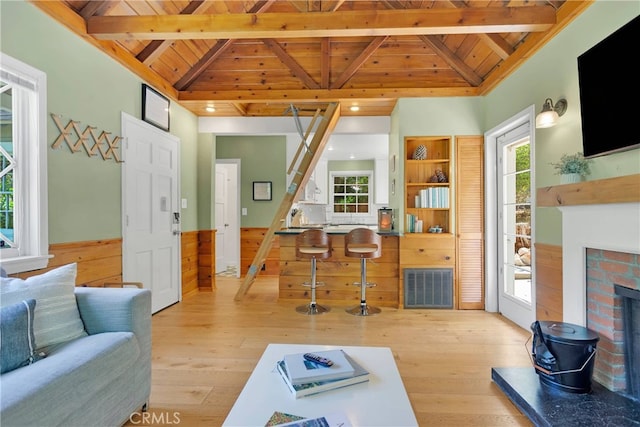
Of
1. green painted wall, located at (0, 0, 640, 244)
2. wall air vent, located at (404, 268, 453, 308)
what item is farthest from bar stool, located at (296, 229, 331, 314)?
green painted wall, located at (0, 0, 640, 244)

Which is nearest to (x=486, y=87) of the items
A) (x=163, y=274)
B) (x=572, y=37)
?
(x=572, y=37)

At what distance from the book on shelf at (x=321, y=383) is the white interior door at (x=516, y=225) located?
2403 millimetres

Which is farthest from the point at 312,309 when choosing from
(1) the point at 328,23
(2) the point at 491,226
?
(1) the point at 328,23

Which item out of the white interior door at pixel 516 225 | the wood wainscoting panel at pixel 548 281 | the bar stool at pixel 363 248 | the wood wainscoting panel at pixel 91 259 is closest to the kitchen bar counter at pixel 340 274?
the bar stool at pixel 363 248

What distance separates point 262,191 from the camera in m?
6.05

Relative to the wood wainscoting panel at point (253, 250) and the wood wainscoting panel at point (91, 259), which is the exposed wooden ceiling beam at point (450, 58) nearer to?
the wood wainscoting panel at point (253, 250)

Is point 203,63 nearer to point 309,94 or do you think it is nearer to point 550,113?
point 309,94

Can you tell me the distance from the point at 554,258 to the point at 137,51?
447 cm

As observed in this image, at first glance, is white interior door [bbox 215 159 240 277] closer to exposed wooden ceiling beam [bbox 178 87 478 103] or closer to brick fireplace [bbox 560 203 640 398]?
exposed wooden ceiling beam [bbox 178 87 478 103]

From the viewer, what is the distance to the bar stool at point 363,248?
12.2 feet

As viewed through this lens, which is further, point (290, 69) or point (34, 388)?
point (290, 69)

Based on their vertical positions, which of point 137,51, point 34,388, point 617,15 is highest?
point 137,51

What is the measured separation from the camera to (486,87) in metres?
3.81

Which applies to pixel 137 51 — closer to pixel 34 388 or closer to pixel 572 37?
pixel 34 388
